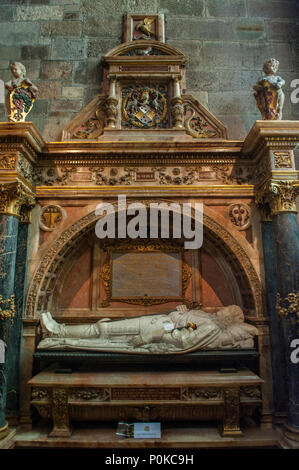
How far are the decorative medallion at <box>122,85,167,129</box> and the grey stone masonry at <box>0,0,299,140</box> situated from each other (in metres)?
0.57

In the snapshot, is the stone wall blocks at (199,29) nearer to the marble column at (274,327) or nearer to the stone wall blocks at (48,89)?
the stone wall blocks at (48,89)

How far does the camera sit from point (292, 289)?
163 inches

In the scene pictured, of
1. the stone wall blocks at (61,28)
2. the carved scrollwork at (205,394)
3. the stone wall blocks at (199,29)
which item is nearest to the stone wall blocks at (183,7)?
the stone wall blocks at (199,29)

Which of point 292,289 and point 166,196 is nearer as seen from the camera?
point 292,289

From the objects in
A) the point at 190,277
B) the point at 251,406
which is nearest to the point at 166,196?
the point at 190,277

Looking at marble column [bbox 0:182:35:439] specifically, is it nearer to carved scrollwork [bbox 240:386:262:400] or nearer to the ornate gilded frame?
the ornate gilded frame

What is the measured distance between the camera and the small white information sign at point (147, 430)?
12.8 ft

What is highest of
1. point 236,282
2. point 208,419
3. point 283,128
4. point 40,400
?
point 283,128

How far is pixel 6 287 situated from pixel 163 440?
277 cm

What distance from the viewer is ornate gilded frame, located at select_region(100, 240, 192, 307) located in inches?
205

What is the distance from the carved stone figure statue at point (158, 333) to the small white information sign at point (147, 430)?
34.5 inches

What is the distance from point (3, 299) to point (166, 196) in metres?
2.75
